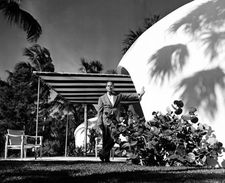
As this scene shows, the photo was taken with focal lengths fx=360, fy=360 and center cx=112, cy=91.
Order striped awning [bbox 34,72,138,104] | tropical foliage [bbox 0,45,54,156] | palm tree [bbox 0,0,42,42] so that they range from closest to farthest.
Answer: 1. striped awning [bbox 34,72,138,104]
2. palm tree [bbox 0,0,42,42]
3. tropical foliage [bbox 0,45,54,156]

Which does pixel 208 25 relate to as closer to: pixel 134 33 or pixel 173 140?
pixel 173 140

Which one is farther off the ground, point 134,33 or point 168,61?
point 134,33

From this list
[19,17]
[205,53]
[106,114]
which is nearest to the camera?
[205,53]

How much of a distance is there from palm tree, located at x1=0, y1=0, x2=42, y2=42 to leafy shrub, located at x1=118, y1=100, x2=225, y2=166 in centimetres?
691

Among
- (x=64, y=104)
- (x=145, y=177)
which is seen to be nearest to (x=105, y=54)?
(x=64, y=104)

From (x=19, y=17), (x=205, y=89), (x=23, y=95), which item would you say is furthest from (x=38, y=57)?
(x=205, y=89)

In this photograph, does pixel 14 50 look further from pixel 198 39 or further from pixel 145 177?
pixel 145 177

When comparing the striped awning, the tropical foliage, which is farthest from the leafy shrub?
the tropical foliage

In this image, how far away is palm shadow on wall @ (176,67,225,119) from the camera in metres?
6.11

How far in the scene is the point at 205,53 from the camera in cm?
639

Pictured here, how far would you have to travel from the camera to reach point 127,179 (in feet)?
14.1

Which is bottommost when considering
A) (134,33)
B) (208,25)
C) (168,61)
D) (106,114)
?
(106,114)

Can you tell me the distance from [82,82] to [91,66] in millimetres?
16991

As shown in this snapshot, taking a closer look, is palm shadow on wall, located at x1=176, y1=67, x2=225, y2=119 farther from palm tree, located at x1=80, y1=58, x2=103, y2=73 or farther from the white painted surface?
palm tree, located at x1=80, y1=58, x2=103, y2=73
